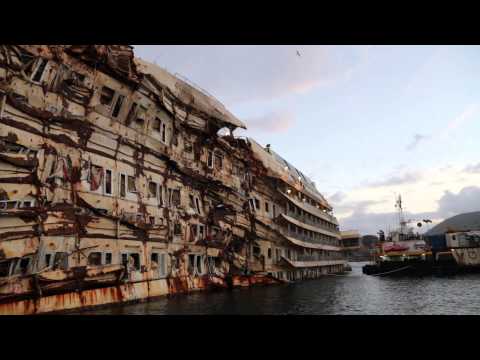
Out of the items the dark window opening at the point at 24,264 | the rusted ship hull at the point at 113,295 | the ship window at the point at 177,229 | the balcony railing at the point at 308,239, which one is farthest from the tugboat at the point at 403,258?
the dark window opening at the point at 24,264

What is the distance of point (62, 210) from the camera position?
1866 cm

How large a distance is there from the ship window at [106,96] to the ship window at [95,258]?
9536 mm

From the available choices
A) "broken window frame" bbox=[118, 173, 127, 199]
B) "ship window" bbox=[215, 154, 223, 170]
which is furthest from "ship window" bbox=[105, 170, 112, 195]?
"ship window" bbox=[215, 154, 223, 170]

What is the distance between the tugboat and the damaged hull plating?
70.9 feet

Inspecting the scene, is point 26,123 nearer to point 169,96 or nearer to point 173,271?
point 169,96

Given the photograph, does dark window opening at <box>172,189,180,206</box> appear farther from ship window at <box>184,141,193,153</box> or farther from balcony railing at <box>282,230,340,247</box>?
balcony railing at <box>282,230,340,247</box>

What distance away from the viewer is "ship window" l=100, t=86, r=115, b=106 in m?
23.0

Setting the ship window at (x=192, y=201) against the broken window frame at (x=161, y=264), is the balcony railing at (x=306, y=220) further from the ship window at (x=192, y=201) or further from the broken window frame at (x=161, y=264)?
the broken window frame at (x=161, y=264)

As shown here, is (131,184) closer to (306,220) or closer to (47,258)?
(47,258)

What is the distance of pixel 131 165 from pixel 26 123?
7561 mm

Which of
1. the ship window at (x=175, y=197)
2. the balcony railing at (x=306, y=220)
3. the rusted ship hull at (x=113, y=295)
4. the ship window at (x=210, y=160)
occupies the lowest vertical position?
the rusted ship hull at (x=113, y=295)

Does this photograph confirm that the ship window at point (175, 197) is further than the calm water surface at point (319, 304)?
Yes

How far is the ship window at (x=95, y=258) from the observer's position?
20091 mm
